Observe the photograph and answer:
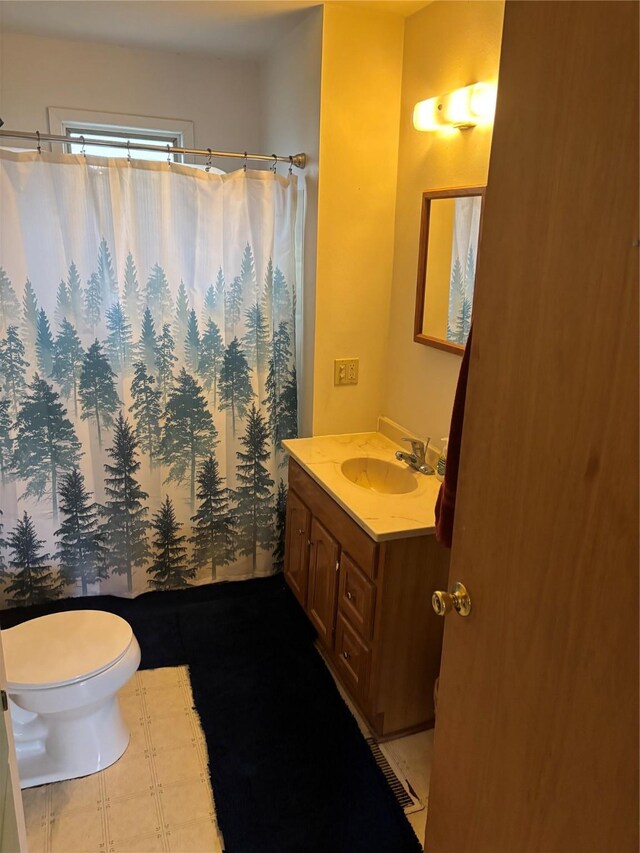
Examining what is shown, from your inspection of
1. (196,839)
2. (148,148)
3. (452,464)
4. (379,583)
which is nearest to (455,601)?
(452,464)

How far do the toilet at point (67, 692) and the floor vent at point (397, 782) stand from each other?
814 mm

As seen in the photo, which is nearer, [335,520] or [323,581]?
[335,520]

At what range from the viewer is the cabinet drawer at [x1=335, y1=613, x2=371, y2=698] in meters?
2.04

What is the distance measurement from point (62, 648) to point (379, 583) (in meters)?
0.99

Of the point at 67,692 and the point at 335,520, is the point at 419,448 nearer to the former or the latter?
the point at 335,520

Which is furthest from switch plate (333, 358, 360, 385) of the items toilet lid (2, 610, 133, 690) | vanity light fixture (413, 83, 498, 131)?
toilet lid (2, 610, 133, 690)

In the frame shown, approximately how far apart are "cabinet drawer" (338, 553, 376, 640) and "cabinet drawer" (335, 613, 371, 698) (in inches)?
1.6

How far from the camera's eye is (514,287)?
954 mm

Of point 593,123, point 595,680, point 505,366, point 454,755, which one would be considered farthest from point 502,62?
point 454,755

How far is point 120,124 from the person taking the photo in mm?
2842

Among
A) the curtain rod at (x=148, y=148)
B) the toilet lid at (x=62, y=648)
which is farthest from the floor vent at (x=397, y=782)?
the curtain rod at (x=148, y=148)

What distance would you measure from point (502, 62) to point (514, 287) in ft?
1.14

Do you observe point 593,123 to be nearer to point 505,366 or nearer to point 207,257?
point 505,366

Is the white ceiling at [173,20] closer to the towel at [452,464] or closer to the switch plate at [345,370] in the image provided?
the switch plate at [345,370]
